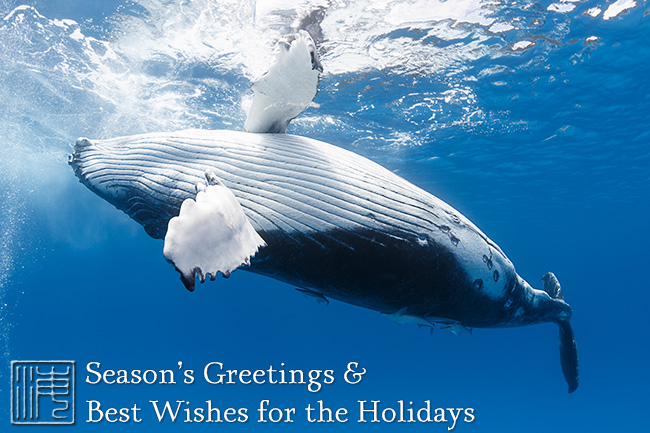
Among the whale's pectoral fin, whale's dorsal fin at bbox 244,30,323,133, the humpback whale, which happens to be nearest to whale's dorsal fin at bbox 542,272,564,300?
the whale's pectoral fin

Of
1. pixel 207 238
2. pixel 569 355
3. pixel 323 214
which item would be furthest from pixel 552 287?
pixel 207 238

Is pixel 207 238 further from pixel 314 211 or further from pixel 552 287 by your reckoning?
pixel 552 287

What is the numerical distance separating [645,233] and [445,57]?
2444 inches

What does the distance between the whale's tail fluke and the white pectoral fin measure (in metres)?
4.22

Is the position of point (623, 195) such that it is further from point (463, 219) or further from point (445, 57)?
point (463, 219)

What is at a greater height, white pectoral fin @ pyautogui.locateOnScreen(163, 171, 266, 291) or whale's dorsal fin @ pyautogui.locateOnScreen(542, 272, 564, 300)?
whale's dorsal fin @ pyautogui.locateOnScreen(542, 272, 564, 300)

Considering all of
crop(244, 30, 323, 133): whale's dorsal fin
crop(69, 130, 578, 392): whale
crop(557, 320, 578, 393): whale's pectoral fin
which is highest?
crop(244, 30, 323, 133): whale's dorsal fin

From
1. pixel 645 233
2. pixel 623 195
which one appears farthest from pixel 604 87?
pixel 645 233

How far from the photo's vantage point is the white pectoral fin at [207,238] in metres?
1.71

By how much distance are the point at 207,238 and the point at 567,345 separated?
16.3 ft

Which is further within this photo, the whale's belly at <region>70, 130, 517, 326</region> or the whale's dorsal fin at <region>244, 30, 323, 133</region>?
the whale's dorsal fin at <region>244, 30, 323, 133</region>

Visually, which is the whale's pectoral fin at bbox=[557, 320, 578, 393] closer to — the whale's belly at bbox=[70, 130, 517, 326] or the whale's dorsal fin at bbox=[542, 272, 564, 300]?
the whale's dorsal fin at bbox=[542, 272, 564, 300]

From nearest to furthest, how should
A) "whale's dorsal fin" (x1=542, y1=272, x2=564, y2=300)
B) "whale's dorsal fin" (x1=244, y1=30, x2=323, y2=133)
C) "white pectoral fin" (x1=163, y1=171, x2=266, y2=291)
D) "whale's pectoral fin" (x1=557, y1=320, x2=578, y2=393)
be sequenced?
"white pectoral fin" (x1=163, y1=171, x2=266, y2=291) → "whale's dorsal fin" (x1=244, y1=30, x2=323, y2=133) → "whale's dorsal fin" (x1=542, y1=272, x2=564, y2=300) → "whale's pectoral fin" (x1=557, y1=320, x2=578, y2=393)

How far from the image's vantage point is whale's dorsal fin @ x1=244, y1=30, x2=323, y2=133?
8.57 ft
